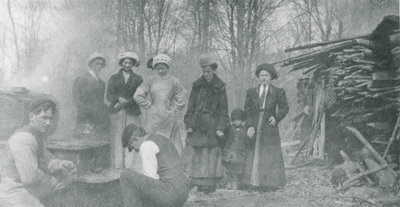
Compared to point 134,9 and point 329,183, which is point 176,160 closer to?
point 329,183

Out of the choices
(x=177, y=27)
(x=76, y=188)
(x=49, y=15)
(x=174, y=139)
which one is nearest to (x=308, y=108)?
(x=174, y=139)

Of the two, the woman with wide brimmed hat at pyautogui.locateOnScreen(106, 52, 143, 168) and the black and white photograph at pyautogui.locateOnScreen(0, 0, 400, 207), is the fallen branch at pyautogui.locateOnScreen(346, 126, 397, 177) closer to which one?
the black and white photograph at pyautogui.locateOnScreen(0, 0, 400, 207)

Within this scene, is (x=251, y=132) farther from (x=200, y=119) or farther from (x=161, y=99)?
(x=161, y=99)

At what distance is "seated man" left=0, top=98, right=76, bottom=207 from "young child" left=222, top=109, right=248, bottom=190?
3.23m

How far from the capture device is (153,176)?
3977mm

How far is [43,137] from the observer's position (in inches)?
142

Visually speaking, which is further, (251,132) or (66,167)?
(251,132)

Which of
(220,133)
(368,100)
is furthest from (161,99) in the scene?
(368,100)

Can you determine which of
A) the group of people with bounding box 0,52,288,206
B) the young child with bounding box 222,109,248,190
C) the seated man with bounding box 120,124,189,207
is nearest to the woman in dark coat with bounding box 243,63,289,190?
the group of people with bounding box 0,52,288,206

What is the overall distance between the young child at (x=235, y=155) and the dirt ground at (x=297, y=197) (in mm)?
327

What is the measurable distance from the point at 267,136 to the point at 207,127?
37.8 inches

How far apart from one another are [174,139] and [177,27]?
11.9 m

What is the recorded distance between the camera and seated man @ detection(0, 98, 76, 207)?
128 inches

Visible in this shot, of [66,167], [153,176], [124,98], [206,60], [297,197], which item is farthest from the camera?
[124,98]
